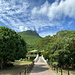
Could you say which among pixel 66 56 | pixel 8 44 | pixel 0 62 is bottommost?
pixel 0 62

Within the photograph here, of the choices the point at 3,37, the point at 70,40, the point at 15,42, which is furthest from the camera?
the point at 15,42

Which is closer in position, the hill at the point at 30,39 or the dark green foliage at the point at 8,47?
the dark green foliage at the point at 8,47

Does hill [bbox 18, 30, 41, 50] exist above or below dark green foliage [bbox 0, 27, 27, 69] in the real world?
above

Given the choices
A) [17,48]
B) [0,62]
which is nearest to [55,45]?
[17,48]

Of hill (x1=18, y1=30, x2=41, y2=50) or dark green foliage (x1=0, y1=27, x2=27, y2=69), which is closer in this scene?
dark green foliage (x1=0, y1=27, x2=27, y2=69)

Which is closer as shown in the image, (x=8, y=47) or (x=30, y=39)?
(x=8, y=47)

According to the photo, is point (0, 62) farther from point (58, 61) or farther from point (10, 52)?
point (58, 61)

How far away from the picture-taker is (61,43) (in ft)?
45.7

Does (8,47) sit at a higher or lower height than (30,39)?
lower

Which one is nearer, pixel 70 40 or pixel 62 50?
pixel 62 50

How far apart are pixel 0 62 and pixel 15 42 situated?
13.8 feet

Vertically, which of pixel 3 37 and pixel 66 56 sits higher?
pixel 3 37

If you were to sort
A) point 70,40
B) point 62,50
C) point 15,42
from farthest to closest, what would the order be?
point 15,42 < point 70,40 < point 62,50

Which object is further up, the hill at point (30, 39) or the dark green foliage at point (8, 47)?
the hill at point (30, 39)
